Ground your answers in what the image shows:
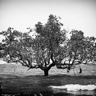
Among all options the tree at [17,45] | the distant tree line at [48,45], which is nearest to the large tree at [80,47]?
the distant tree line at [48,45]

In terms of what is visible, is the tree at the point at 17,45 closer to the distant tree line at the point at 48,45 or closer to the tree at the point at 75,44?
the distant tree line at the point at 48,45

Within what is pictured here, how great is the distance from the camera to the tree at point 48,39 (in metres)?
29.2

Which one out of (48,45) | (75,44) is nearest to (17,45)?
(48,45)

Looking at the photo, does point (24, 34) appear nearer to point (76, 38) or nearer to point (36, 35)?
point (36, 35)

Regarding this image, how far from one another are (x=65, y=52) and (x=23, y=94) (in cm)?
1670

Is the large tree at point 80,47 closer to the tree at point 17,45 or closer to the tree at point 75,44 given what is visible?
the tree at point 75,44

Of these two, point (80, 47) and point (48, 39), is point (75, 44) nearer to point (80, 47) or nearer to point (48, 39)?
point (80, 47)

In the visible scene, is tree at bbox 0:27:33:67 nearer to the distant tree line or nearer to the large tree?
the distant tree line

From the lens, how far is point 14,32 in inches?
1230

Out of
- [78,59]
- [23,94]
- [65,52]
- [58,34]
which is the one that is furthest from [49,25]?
[23,94]

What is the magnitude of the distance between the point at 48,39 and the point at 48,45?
1.39 m

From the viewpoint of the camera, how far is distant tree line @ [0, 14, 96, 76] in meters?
29.5

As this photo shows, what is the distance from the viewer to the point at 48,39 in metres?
29.6

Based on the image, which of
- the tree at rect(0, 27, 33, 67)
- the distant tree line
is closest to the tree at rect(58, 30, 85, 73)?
the distant tree line
